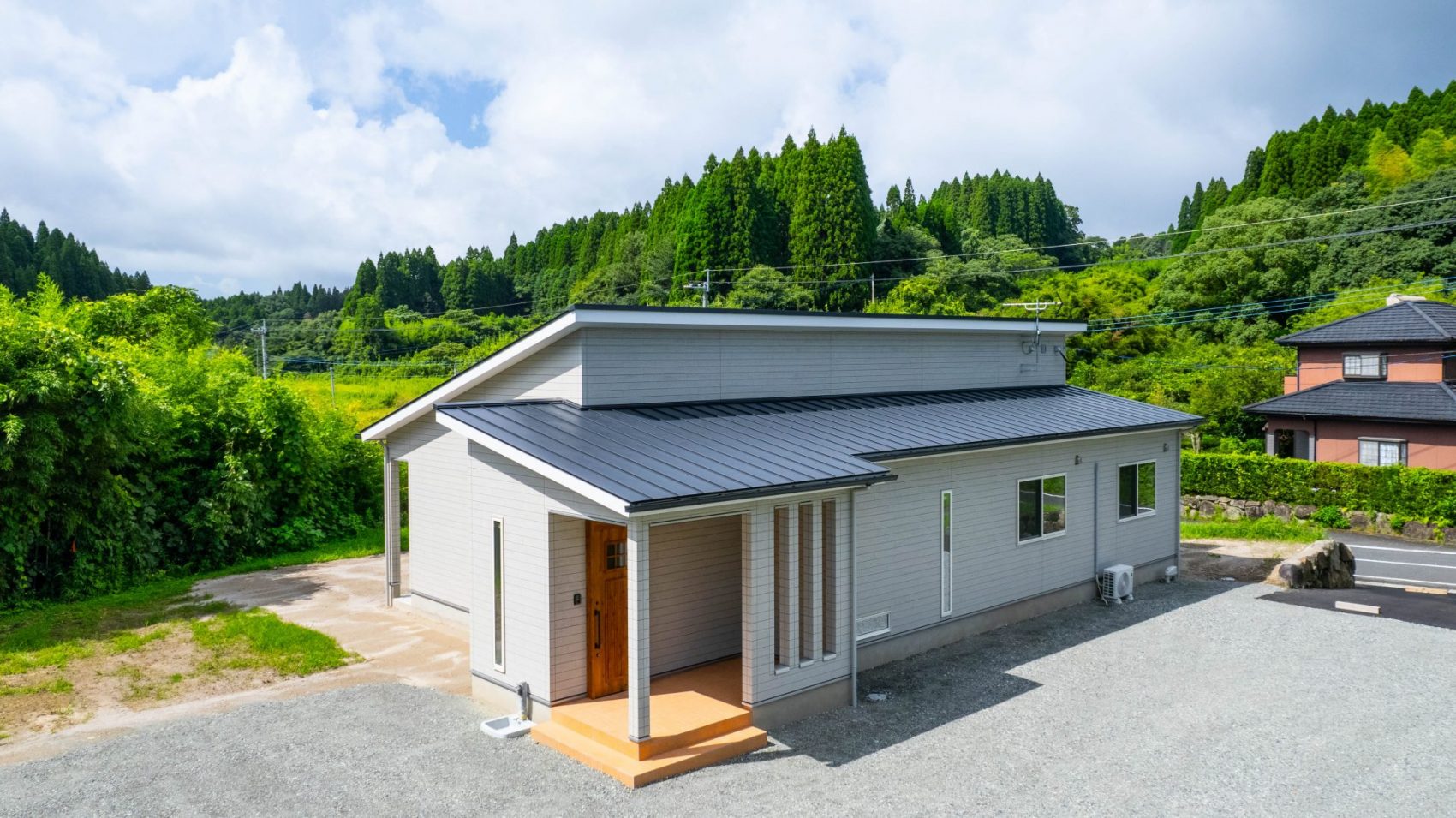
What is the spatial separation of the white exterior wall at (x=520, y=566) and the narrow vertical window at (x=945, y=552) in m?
4.50

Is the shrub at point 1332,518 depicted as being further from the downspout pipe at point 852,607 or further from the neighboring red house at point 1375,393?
the downspout pipe at point 852,607

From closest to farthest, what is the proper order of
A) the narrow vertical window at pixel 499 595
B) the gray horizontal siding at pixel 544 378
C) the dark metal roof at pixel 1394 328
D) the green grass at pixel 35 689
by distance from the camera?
the narrow vertical window at pixel 499 595 < the green grass at pixel 35 689 < the gray horizontal siding at pixel 544 378 < the dark metal roof at pixel 1394 328

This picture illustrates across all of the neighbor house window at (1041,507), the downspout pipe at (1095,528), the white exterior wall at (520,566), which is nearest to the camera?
the white exterior wall at (520,566)

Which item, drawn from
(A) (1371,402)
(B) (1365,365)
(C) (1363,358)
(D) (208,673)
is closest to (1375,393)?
(A) (1371,402)

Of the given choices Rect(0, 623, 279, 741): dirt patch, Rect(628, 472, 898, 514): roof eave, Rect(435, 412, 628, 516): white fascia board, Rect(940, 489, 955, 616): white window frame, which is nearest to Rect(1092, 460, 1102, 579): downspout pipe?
Rect(940, 489, 955, 616): white window frame

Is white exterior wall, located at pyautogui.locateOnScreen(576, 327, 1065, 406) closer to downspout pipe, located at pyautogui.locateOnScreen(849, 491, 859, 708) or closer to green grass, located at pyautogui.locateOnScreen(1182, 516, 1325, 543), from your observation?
downspout pipe, located at pyautogui.locateOnScreen(849, 491, 859, 708)

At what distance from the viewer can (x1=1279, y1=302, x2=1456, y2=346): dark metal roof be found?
21219 mm

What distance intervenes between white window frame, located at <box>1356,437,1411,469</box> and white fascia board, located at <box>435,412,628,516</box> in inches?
826

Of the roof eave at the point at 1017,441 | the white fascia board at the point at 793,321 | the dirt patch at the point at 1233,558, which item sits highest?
the white fascia board at the point at 793,321

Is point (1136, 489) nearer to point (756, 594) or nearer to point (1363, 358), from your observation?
point (756, 594)

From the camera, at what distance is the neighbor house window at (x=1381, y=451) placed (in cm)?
2059

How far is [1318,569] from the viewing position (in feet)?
43.5

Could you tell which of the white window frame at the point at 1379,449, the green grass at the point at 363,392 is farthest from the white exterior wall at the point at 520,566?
the white window frame at the point at 1379,449

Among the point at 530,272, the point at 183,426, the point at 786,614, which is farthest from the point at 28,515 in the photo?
the point at 530,272
